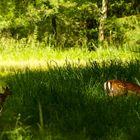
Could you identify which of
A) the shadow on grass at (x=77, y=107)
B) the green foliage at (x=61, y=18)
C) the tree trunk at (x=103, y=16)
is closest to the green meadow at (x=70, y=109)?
the shadow on grass at (x=77, y=107)

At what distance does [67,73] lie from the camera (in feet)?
24.6

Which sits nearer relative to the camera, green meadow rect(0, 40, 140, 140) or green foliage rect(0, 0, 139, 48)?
green meadow rect(0, 40, 140, 140)

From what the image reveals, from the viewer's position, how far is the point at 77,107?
5.52 metres

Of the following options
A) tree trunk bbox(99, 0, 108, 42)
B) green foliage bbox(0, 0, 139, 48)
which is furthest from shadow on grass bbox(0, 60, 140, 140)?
tree trunk bbox(99, 0, 108, 42)

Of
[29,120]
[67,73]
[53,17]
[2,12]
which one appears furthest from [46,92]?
[53,17]

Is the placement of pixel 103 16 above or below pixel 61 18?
above

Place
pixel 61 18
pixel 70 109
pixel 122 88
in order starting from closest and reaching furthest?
pixel 70 109 → pixel 122 88 → pixel 61 18

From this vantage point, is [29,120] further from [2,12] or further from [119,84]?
[2,12]

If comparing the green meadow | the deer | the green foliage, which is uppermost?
the deer

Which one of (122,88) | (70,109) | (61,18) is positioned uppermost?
(122,88)

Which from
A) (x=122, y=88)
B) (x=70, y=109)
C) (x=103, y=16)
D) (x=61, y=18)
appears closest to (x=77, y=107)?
(x=70, y=109)

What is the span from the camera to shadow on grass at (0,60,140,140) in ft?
15.8

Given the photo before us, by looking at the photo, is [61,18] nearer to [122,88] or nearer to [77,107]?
[122,88]

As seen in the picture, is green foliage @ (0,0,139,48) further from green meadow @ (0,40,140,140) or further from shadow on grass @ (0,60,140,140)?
shadow on grass @ (0,60,140,140)
